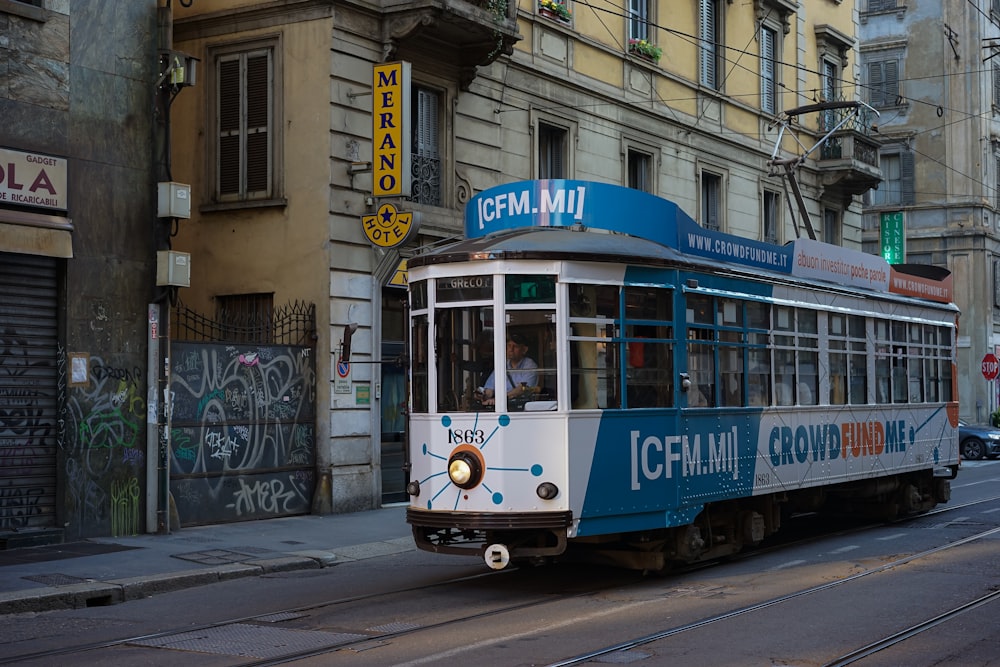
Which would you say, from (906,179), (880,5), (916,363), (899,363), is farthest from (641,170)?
(880,5)

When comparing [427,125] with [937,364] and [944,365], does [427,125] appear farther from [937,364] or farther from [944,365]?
[944,365]

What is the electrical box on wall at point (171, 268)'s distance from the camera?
14.3 m

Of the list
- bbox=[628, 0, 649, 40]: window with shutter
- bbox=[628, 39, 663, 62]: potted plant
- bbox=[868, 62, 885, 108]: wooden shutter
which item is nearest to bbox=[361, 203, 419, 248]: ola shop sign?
bbox=[628, 39, 663, 62]: potted plant

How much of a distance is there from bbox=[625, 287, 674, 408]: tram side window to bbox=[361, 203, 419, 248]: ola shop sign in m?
6.50

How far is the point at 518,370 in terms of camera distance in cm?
1012

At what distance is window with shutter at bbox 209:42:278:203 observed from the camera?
17.6m

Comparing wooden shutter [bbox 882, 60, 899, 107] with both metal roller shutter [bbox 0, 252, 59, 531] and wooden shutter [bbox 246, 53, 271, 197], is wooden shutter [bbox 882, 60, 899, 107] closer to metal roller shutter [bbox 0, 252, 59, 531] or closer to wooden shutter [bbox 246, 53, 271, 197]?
wooden shutter [bbox 246, 53, 271, 197]

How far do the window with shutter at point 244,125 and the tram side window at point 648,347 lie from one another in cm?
823

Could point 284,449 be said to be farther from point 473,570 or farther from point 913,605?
point 913,605

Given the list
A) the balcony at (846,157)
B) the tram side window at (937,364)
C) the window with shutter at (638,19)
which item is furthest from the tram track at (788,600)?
the balcony at (846,157)

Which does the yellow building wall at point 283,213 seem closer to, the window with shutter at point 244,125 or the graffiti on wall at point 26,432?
the window with shutter at point 244,125

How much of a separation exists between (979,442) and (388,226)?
2007cm

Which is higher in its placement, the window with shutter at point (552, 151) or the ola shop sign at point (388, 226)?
the window with shutter at point (552, 151)

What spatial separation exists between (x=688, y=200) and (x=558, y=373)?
15889 mm
